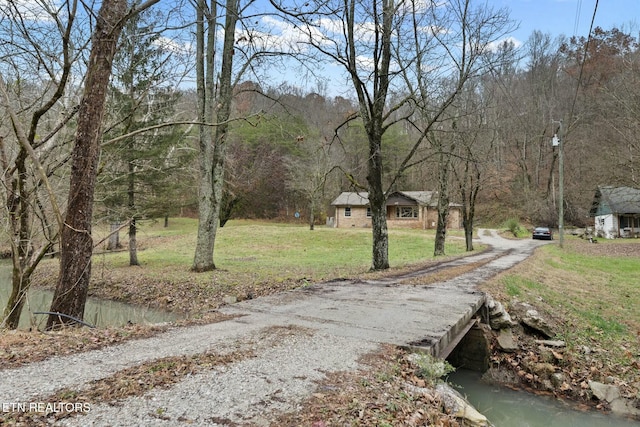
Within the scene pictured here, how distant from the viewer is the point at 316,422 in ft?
8.54

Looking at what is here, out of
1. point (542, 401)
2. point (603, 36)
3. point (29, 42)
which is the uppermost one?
point (603, 36)

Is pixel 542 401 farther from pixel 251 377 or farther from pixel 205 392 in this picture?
pixel 205 392

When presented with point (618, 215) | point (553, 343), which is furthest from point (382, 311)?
point (618, 215)

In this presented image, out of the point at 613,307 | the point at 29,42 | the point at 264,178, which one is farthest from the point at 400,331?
the point at 264,178

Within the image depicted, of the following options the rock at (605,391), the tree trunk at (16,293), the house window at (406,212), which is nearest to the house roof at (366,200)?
the house window at (406,212)

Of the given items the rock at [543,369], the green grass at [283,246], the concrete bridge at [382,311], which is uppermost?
the concrete bridge at [382,311]

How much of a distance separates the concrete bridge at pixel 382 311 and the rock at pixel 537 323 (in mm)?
1073

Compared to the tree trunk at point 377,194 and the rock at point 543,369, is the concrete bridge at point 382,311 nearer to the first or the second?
the rock at point 543,369

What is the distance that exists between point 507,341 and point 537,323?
0.88 m

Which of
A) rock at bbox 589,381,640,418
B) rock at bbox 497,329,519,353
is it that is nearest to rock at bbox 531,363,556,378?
rock at bbox 497,329,519,353

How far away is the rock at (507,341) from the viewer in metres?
7.08

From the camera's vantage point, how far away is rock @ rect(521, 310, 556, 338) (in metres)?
7.41

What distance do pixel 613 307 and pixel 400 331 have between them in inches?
305

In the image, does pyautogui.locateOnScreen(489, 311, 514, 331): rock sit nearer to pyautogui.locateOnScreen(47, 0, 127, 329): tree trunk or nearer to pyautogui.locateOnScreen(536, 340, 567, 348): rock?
pyautogui.locateOnScreen(536, 340, 567, 348): rock
